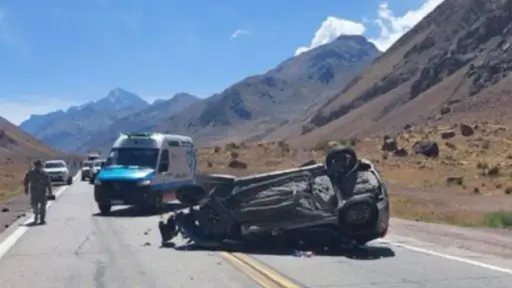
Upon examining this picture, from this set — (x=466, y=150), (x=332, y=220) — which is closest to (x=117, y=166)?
(x=332, y=220)

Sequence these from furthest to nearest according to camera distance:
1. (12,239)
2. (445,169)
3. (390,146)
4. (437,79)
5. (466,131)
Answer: (437,79)
(466,131)
(390,146)
(445,169)
(12,239)

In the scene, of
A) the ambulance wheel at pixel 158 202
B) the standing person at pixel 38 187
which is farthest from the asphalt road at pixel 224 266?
the ambulance wheel at pixel 158 202

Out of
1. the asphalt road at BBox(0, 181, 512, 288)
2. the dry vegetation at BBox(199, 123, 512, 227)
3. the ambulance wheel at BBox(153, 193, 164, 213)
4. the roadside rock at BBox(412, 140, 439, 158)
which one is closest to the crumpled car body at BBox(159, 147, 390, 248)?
the asphalt road at BBox(0, 181, 512, 288)

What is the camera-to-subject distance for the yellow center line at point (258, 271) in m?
11.9

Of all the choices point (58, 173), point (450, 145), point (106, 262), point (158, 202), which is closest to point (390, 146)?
point (450, 145)

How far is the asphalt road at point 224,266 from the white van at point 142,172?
7.27 m

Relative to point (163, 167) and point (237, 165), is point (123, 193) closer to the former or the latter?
point (163, 167)

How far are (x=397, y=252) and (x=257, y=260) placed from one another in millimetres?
2708

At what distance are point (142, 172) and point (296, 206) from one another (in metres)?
12.2

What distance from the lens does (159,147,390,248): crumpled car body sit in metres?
15.1

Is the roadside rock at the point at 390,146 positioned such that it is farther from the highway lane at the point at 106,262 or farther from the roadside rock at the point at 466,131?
the highway lane at the point at 106,262

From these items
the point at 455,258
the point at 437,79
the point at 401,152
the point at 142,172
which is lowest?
the point at 455,258

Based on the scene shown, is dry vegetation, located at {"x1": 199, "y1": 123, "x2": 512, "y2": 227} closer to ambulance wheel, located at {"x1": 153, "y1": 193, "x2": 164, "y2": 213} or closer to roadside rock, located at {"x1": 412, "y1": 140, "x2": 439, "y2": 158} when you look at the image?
roadside rock, located at {"x1": 412, "y1": 140, "x2": 439, "y2": 158}

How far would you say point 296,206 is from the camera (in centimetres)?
1544
